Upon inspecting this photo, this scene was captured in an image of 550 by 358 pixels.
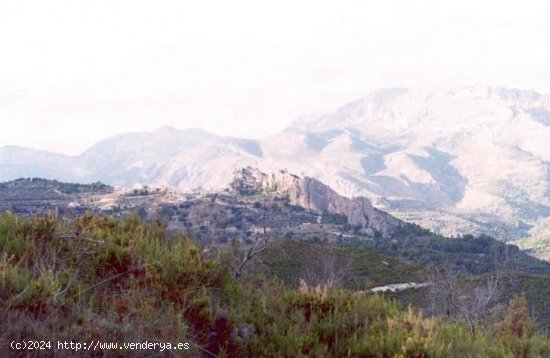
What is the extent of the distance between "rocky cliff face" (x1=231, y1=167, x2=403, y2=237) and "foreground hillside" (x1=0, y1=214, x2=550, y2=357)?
10366 cm

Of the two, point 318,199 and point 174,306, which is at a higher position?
point 174,306

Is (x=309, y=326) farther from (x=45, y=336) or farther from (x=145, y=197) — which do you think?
(x=145, y=197)

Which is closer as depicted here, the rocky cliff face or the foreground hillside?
the foreground hillside

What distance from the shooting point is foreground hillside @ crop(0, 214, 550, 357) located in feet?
21.4

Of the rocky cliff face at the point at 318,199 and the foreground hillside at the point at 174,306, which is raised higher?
the foreground hillside at the point at 174,306

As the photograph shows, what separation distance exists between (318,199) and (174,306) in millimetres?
120947

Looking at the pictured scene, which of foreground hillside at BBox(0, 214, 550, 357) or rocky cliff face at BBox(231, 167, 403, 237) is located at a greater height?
foreground hillside at BBox(0, 214, 550, 357)

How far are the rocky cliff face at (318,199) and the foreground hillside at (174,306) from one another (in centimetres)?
10366

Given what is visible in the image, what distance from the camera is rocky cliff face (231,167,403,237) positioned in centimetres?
11891

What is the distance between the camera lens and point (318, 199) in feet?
420

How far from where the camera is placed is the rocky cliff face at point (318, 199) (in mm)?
118906

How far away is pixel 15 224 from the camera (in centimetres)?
877

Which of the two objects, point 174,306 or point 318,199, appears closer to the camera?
point 174,306

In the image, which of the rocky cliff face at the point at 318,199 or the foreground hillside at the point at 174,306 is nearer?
the foreground hillside at the point at 174,306
